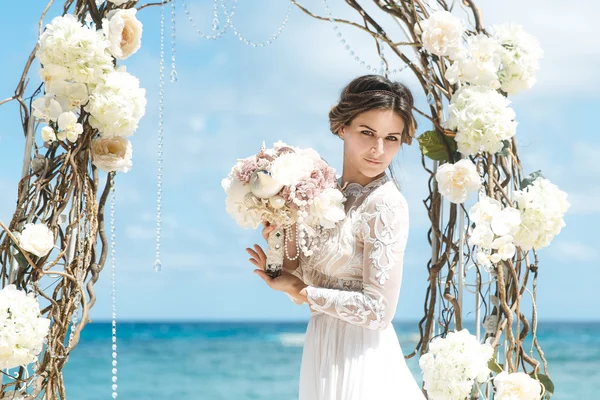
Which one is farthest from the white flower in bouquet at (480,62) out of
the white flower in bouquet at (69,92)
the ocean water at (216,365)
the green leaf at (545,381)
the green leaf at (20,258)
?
the ocean water at (216,365)

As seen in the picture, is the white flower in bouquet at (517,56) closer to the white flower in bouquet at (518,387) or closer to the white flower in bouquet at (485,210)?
the white flower in bouquet at (485,210)

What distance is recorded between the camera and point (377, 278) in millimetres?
2797

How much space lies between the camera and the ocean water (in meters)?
16.0

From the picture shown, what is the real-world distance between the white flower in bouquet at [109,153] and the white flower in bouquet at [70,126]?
86mm

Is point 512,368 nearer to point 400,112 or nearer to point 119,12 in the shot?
point 400,112

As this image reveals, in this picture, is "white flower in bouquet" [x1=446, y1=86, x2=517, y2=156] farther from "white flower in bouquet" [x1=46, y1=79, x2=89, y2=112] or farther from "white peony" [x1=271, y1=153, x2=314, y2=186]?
"white flower in bouquet" [x1=46, y1=79, x2=89, y2=112]

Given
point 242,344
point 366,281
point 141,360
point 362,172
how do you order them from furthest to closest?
point 242,344 → point 141,360 → point 362,172 → point 366,281

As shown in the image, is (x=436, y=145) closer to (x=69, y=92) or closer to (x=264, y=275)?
(x=264, y=275)

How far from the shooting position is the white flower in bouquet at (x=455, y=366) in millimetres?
2943

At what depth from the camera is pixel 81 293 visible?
9.83 ft

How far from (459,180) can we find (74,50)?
1540 millimetres

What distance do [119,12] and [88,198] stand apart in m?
0.72

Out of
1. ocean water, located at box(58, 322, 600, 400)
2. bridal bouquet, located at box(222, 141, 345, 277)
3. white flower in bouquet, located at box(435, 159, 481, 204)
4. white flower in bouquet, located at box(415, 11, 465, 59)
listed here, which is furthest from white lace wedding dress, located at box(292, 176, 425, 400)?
ocean water, located at box(58, 322, 600, 400)

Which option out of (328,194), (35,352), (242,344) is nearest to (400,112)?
(328,194)
